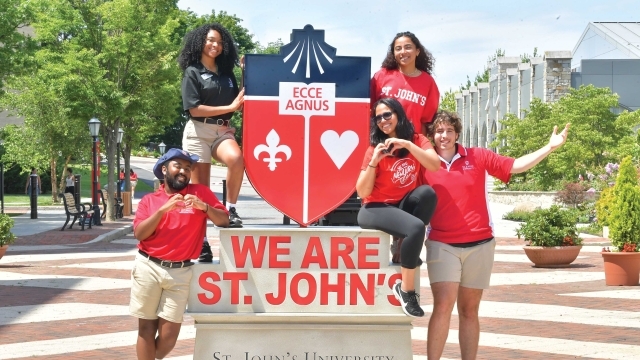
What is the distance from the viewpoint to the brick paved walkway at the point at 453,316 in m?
8.83

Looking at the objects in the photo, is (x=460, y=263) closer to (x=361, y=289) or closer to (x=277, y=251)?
(x=361, y=289)

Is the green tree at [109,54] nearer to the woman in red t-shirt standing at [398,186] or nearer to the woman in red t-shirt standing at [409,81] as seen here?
the woman in red t-shirt standing at [409,81]

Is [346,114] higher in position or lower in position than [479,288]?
higher

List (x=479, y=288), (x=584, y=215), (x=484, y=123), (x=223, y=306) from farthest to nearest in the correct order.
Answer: (x=484, y=123)
(x=584, y=215)
(x=479, y=288)
(x=223, y=306)

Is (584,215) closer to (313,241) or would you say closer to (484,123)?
(313,241)

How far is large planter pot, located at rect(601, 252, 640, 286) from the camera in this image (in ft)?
44.0

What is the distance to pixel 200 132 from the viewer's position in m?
6.63

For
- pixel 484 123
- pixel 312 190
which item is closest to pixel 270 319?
pixel 312 190

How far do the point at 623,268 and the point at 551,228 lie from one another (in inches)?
101

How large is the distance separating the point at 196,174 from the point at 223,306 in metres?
1.07

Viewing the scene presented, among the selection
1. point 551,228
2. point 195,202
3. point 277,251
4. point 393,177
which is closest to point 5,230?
point 551,228

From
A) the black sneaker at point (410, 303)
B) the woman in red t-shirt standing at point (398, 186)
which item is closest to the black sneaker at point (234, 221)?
the woman in red t-shirt standing at point (398, 186)

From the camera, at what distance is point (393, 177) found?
602cm

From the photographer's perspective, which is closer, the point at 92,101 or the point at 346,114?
the point at 346,114
